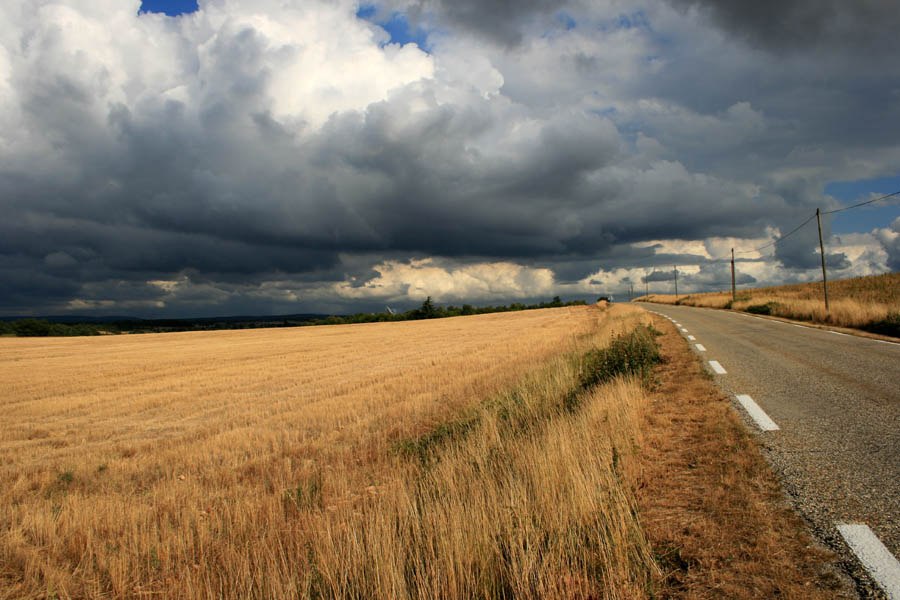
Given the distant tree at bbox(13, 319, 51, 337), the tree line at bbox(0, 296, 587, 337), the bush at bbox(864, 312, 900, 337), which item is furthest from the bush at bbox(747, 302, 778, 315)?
the distant tree at bbox(13, 319, 51, 337)

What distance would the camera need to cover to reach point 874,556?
292 centimetres

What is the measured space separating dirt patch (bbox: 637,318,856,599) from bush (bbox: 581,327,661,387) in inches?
162

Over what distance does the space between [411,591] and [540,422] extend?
4.98m

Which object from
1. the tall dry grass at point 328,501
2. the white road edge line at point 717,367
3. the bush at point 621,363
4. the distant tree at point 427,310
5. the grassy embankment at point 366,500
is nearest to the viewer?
the grassy embankment at point 366,500

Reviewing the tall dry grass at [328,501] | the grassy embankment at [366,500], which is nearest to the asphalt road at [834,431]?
the grassy embankment at [366,500]

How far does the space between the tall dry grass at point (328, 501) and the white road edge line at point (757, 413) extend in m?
1.54

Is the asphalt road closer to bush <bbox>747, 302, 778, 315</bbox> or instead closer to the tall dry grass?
the tall dry grass

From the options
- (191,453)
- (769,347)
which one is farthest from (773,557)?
(769,347)

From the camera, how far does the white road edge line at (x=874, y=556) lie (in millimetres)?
2666

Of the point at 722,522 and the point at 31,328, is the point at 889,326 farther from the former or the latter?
the point at 31,328

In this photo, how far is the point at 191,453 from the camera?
861 cm

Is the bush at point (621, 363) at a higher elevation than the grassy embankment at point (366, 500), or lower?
higher

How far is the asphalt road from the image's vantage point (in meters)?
3.47

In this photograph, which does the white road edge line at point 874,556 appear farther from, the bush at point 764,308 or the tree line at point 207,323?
the tree line at point 207,323
